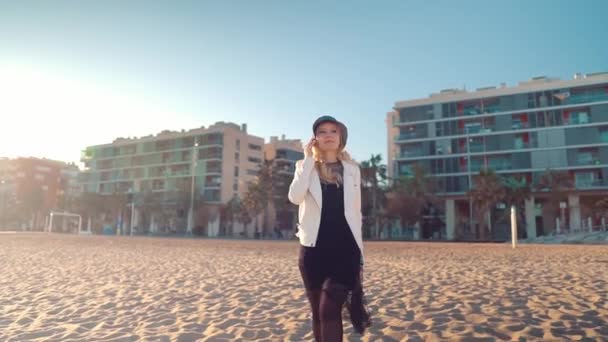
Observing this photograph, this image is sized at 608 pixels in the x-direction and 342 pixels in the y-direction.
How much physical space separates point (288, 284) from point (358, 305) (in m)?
6.16

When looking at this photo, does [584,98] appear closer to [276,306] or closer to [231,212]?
[231,212]

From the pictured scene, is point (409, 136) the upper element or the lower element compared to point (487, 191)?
upper

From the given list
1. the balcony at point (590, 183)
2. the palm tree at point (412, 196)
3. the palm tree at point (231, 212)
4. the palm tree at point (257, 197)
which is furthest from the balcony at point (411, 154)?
the palm tree at point (231, 212)

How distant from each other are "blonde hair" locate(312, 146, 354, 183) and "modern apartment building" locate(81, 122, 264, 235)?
65.9 m

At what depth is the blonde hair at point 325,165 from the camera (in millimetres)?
3141

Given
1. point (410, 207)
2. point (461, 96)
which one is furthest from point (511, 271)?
point (461, 96)

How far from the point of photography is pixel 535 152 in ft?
173

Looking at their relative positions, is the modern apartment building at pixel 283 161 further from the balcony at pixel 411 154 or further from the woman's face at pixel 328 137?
the woman's face at pixel 328 137

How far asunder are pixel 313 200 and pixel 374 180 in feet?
166

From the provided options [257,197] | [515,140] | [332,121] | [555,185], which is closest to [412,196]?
[555,185]

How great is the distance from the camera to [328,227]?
3023 millimetres

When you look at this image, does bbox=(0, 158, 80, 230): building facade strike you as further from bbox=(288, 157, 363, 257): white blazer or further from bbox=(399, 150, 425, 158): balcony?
bbox=(288, 157, 363, 257): white blazer

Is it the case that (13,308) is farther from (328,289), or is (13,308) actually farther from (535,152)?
(535,152)

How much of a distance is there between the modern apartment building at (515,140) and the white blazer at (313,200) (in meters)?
51.6
